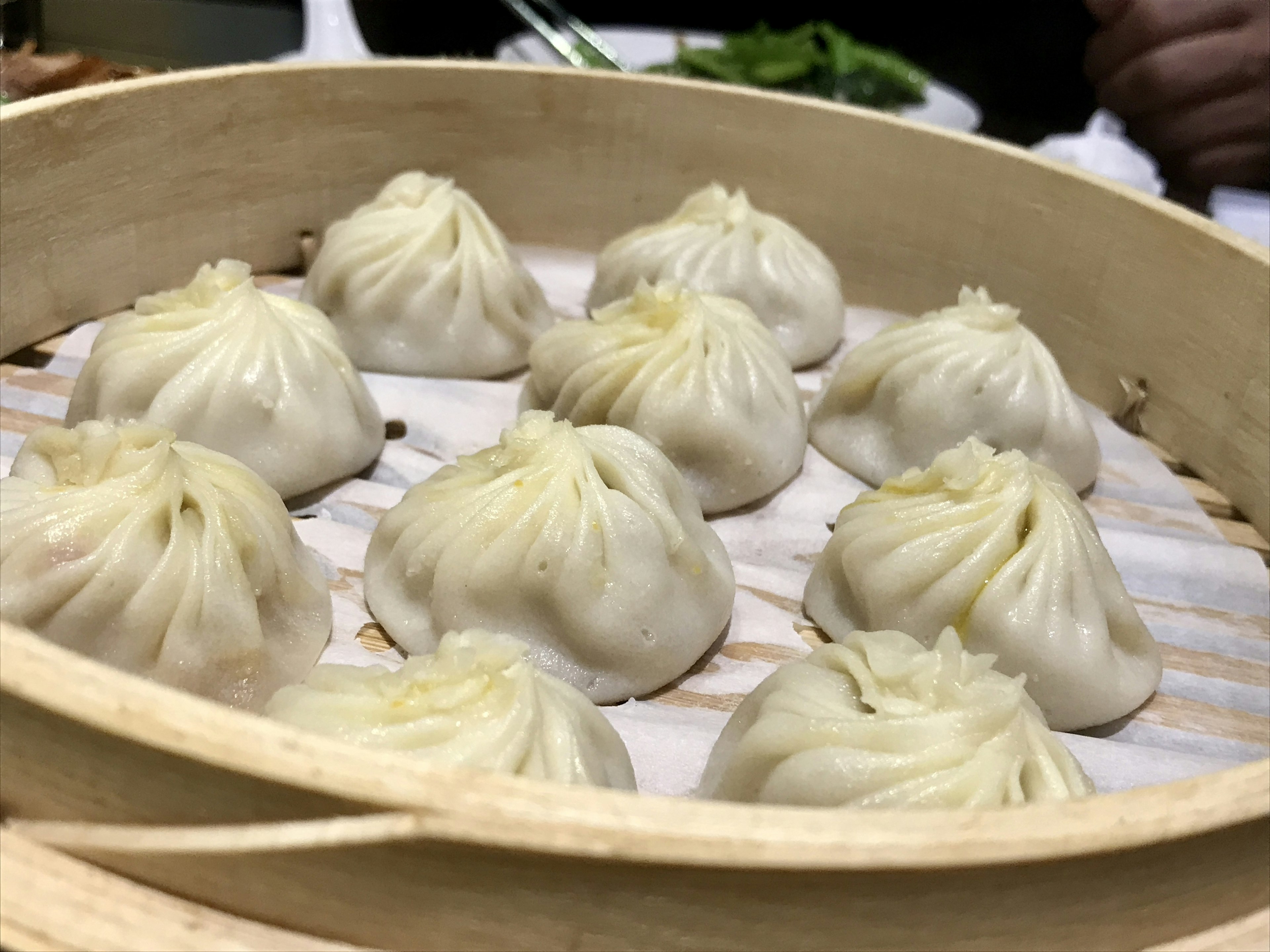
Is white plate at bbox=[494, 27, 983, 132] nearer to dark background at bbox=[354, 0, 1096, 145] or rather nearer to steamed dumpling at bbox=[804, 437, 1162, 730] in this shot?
dark background at bbox=[354, 0, 1096, 145]

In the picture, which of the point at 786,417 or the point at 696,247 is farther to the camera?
the point at 696,247

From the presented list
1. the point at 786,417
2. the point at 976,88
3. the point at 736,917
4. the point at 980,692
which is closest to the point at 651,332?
the point at 786,417

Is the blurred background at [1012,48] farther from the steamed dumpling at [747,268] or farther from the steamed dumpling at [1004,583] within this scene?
the steamed dumpling at [1004,583]

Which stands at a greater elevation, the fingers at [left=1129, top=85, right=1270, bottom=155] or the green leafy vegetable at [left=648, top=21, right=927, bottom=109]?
the fingers at [left=1129, top=85, right=1270, bottom=155]

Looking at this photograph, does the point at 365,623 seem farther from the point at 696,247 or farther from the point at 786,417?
the point at 696,247

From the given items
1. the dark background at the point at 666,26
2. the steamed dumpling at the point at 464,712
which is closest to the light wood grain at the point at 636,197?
the dark background at the point at 666,26

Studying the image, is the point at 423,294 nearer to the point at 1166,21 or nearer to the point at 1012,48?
the point at 1166,21

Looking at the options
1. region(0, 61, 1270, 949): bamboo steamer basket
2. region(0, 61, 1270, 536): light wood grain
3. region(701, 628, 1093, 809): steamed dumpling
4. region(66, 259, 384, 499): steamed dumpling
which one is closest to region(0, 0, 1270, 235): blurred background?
region(0, 61, 1270, 536): light wood grain

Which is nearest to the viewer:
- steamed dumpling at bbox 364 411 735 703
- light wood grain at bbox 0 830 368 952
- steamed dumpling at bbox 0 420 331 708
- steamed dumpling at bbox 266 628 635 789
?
light wood grain at bbox 0 830 368 952
